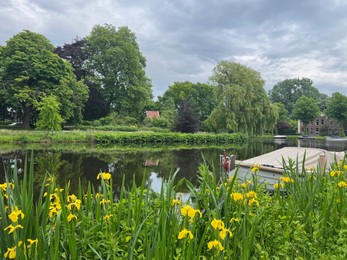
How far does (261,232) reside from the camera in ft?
7.09

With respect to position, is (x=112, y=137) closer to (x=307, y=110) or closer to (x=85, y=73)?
(x=85, y=73)

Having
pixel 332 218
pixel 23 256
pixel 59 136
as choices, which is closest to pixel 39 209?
pixel 23 256

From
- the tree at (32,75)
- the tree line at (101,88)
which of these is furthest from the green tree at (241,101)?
the tree at (32,75)

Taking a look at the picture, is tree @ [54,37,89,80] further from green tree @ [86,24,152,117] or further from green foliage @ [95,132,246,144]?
green foliage @ [95,132,246,144]

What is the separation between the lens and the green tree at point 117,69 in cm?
4088

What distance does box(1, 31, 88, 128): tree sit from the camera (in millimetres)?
29734

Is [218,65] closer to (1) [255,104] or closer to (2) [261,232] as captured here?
(1) [255,104]

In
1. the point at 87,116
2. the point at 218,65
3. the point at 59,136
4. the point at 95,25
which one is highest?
the point at 95,25

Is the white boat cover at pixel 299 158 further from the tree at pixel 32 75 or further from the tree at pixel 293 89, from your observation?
the tree at pixel 293 89

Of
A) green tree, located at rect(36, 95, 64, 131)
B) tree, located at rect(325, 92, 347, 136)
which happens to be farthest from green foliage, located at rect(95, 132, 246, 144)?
tree, located at rect(325, 92, 347, 136)

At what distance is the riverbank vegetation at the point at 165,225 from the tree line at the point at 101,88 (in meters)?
26.5

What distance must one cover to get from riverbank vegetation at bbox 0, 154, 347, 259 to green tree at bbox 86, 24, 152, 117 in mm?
38948

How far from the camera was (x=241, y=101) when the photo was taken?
32812mm

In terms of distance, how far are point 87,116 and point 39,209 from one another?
4000 cm
